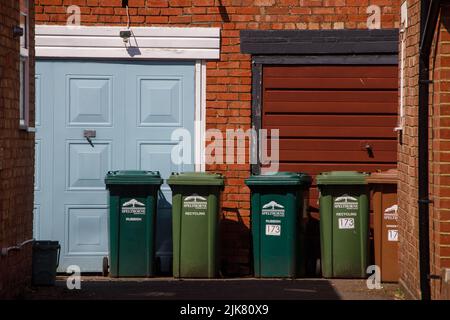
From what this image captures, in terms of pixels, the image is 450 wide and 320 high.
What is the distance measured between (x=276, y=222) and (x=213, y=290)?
1.44 meters

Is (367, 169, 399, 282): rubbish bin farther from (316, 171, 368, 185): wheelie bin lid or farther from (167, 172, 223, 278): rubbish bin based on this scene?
(167, 172, 223, 278): rubbish bin

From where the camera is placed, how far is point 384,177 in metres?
12.2

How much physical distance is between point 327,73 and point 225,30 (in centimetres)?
136

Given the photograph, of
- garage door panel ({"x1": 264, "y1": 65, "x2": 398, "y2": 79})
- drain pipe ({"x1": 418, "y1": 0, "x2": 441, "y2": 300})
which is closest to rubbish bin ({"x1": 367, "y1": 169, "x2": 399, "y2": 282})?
garage door panel ({"x1": 264, "y1": 65, "x2": 398, "y2": 79})

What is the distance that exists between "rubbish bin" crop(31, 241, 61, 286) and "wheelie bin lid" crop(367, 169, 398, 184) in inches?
142

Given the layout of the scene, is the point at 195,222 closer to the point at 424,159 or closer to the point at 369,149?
the point at 369,149

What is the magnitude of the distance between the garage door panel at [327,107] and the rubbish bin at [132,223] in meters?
1.82

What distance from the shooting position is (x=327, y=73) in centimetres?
1339

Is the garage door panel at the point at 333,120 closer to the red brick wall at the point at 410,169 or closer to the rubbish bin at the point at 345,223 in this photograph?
the rubbish bin at the point at 345,223

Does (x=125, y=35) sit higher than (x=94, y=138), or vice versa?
(x=125, y=35)

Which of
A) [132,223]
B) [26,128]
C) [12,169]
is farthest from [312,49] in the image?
[12,169]

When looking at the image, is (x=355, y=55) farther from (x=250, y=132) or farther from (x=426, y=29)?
(x=426, y=29)

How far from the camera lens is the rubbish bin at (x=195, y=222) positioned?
12.5m

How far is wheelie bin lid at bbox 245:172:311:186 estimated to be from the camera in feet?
40.8
